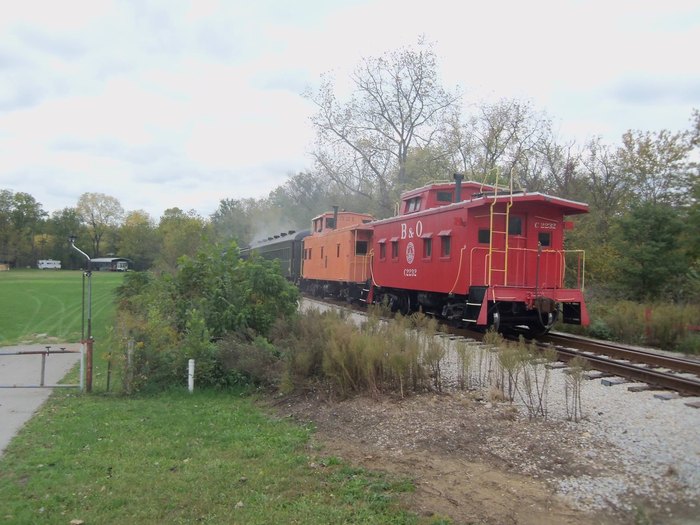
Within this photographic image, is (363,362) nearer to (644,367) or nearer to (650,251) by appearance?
(644,367)

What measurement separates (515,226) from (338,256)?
9.16m

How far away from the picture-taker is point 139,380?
345 inches

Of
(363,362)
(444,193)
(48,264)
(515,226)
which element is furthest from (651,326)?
(48,264)

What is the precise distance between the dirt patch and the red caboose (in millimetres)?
5021

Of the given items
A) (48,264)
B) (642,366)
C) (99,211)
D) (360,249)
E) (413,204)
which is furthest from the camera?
(99,211)

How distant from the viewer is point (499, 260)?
1236cm

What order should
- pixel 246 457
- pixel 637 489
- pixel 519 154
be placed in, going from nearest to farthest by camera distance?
pixel 637 489
pixel 246 457
pixel 519 154

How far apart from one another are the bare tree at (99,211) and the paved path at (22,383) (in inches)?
3920

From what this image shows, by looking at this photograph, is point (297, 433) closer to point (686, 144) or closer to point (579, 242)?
point (579, 242)

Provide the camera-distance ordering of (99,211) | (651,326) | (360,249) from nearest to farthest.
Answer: (651,326) → (360,249) → (99,211)

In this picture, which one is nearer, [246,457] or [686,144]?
[246,457]

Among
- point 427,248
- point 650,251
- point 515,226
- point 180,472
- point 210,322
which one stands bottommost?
point 180,472

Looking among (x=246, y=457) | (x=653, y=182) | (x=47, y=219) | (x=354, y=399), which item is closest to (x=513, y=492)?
(x=246, y=457)

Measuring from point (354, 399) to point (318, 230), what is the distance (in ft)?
62.8
